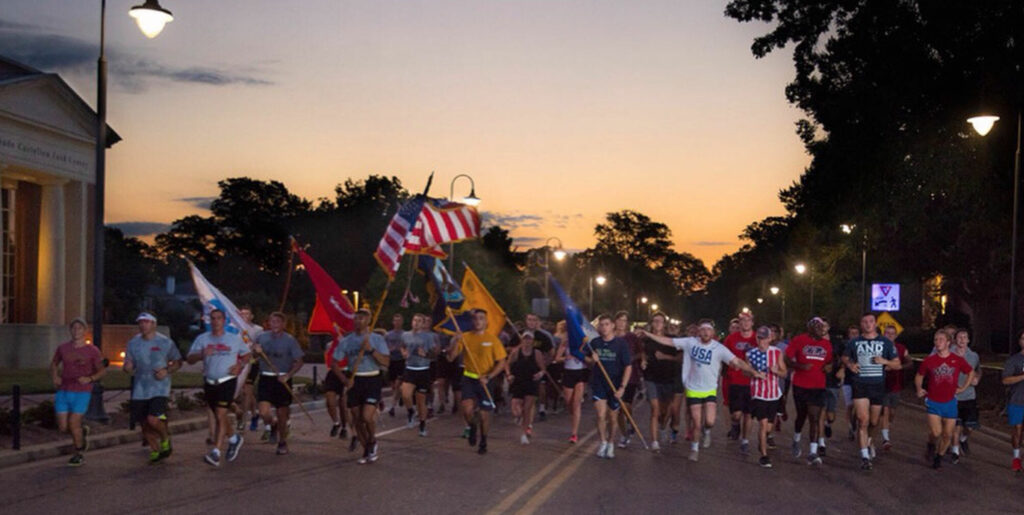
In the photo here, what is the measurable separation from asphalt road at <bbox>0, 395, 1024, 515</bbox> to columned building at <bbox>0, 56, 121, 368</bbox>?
22.7m

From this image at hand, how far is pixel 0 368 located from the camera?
1405 inches

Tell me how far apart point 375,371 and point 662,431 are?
674 centimetres

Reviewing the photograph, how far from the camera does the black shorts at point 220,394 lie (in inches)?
558

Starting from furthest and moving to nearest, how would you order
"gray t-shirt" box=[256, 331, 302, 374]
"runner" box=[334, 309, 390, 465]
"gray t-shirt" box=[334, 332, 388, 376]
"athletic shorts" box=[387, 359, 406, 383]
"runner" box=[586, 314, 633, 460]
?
"athletic shorts" box=[387, 359, 406, 383] → "runner" box=[586, 314, 633, 460] → "gray t-shirt" box=[256, 331, 302, 374] → "gray t-shirt" box=[334, 332, 388, 376] → "runner" box=[334, 309, 390, 465]

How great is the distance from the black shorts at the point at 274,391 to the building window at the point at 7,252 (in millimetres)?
26029

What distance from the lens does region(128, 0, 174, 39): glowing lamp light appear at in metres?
16.6

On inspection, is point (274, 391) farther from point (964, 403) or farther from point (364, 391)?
point (964, 403)

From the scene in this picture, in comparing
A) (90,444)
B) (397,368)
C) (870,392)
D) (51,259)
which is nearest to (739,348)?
(870,392)

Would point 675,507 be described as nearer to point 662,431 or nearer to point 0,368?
point 662,431

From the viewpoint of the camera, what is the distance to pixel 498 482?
12.5 meters

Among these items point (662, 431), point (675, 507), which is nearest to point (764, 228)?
point (662, 431)

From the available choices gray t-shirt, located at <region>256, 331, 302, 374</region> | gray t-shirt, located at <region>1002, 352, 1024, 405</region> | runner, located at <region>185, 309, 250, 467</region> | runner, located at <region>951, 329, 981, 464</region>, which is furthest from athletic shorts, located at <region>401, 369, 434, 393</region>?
gray t-shirt, located at <region>1002, 352, 1024, 405</region>

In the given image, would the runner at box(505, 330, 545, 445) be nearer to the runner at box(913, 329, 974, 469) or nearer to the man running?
the man running

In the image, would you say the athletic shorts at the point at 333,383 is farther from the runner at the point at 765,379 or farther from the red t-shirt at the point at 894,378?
the red t-shirt at the point at 894,378
